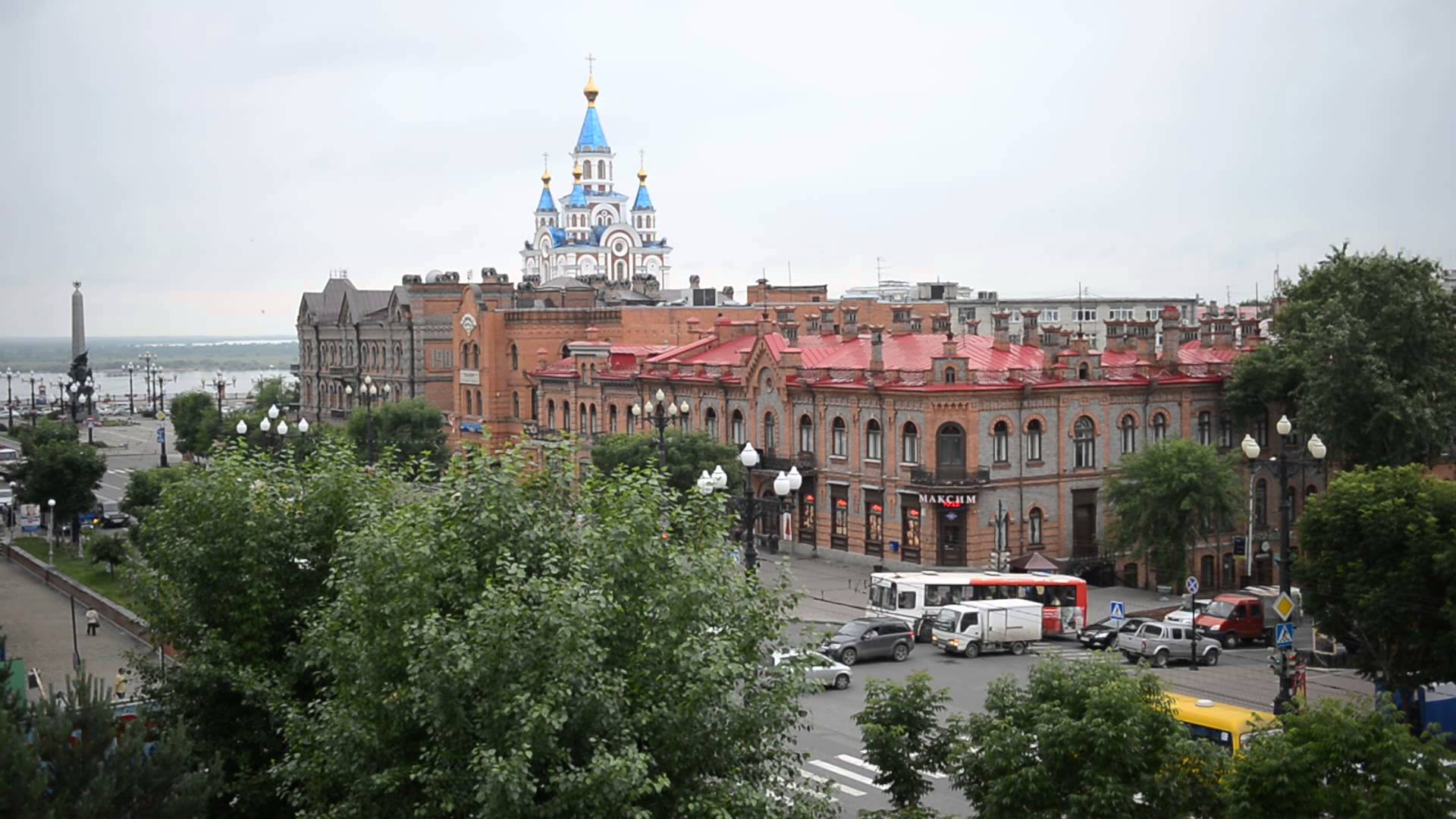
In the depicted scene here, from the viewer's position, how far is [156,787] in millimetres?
20281

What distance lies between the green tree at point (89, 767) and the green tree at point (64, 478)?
166 ft

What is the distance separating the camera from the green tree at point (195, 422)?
329 feet

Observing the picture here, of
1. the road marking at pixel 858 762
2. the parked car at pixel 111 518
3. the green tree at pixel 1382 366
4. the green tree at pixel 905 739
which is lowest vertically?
the road marking at pixel 858 762

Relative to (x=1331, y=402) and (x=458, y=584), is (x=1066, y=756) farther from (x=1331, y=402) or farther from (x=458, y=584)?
(x=1331, y=402)

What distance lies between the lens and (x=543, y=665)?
19344mm

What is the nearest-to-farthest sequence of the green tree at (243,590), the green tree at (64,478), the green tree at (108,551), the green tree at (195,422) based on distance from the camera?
the green tree at (243,590) < the green tree at (108,551) < the green tree at (64,478) < the green tree at (195,422)

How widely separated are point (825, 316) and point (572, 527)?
5614 cm

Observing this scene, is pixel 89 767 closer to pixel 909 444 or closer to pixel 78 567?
pixel 909 444

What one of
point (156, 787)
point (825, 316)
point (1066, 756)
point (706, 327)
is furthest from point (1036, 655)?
point (706, 327)

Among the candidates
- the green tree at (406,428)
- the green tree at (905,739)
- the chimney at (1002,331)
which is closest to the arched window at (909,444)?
the chimney at (1002,331)

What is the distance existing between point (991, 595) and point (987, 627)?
251cm

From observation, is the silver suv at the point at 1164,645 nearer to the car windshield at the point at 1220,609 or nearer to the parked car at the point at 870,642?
the car windshield at the point at 1220,609

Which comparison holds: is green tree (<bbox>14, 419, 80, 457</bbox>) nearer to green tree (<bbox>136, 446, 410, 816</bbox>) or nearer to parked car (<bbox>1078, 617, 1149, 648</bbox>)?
green tree (<bbox>136, 446, 410, 816</bbox>)

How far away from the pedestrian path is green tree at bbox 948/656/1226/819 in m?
6.73
